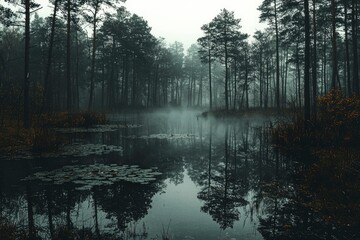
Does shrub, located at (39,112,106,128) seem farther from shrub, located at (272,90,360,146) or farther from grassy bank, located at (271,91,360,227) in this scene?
shrub, located at (272,90,360,146)

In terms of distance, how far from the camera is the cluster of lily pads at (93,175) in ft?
23.5

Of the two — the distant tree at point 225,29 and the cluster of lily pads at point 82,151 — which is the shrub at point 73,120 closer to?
the cluster of lily pads at point 82,151

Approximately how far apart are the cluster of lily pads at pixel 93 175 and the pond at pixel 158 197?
0.03 meters

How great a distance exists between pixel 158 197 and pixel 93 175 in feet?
7.37

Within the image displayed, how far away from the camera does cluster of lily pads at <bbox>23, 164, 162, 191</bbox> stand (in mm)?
7177

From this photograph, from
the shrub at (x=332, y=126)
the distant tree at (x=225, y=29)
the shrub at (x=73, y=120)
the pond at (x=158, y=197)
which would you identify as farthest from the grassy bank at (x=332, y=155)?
the distant tree at (x=225, y=29)

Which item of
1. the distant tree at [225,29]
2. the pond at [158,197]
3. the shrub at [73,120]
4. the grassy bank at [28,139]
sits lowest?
the pond at [158,197]

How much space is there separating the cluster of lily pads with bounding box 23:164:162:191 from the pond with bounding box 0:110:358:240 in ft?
0.08

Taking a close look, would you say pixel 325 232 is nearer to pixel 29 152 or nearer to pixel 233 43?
pixel 29 152

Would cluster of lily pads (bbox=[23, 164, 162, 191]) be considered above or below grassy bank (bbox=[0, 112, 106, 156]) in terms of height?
below

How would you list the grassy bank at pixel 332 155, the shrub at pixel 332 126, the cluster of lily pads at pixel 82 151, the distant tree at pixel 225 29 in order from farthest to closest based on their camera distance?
the distant tree at pixel 225 29, the shrub at pixel 332 126, the cluster of lily pads at pixel 82 151, the grassy bank at pixel 332 155

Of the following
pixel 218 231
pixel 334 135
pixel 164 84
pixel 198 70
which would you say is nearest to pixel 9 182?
pixel 218 231

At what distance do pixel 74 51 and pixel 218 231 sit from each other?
180 feet

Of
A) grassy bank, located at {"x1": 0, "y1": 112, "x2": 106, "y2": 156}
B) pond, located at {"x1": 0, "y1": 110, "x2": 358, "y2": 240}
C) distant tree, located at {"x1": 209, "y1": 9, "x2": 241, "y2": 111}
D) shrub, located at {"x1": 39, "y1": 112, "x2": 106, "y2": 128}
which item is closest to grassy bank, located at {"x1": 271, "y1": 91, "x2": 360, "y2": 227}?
pond, located at {"x1": 0, "y1": 110, "x2": 358, "y2": 240}
